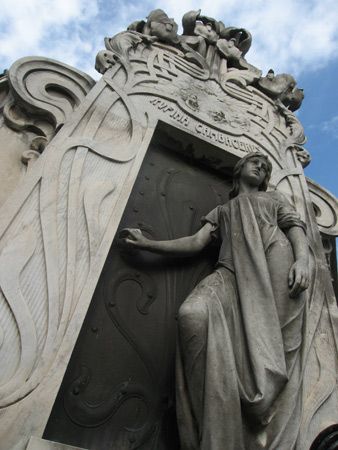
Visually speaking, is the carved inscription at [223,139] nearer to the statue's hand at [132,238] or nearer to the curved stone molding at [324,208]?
the curved stone molding at [324,208]

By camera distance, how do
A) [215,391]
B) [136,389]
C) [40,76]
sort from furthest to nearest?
[40,76]
[136,389]
[215,391]

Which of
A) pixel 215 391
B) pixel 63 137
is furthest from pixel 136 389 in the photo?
pixel 63 137

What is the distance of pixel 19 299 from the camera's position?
7.63ft

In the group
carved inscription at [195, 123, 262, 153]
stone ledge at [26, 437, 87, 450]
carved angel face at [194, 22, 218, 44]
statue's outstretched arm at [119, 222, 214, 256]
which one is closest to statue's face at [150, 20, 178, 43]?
carved angel face at [194, 22, 218, 44]

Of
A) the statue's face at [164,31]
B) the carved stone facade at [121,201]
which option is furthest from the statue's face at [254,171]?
the statue's face at [164,31]

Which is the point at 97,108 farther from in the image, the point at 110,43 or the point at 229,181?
the point at 229,181

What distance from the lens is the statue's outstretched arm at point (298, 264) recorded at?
269 centimetres

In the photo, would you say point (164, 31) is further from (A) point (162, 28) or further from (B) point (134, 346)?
(B) point (134, 346)

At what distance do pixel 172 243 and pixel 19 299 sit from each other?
128 centimetres

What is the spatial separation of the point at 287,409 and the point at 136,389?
98 cm

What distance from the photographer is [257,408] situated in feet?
7.17

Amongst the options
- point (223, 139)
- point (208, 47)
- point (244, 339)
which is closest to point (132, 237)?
point (244, 339)

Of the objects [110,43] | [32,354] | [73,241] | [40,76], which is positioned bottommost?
[32,354]

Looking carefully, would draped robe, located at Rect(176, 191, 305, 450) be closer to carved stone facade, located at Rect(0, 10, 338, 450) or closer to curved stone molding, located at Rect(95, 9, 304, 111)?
carved stone facade, located at Rect(0, 10, 338, 450)
